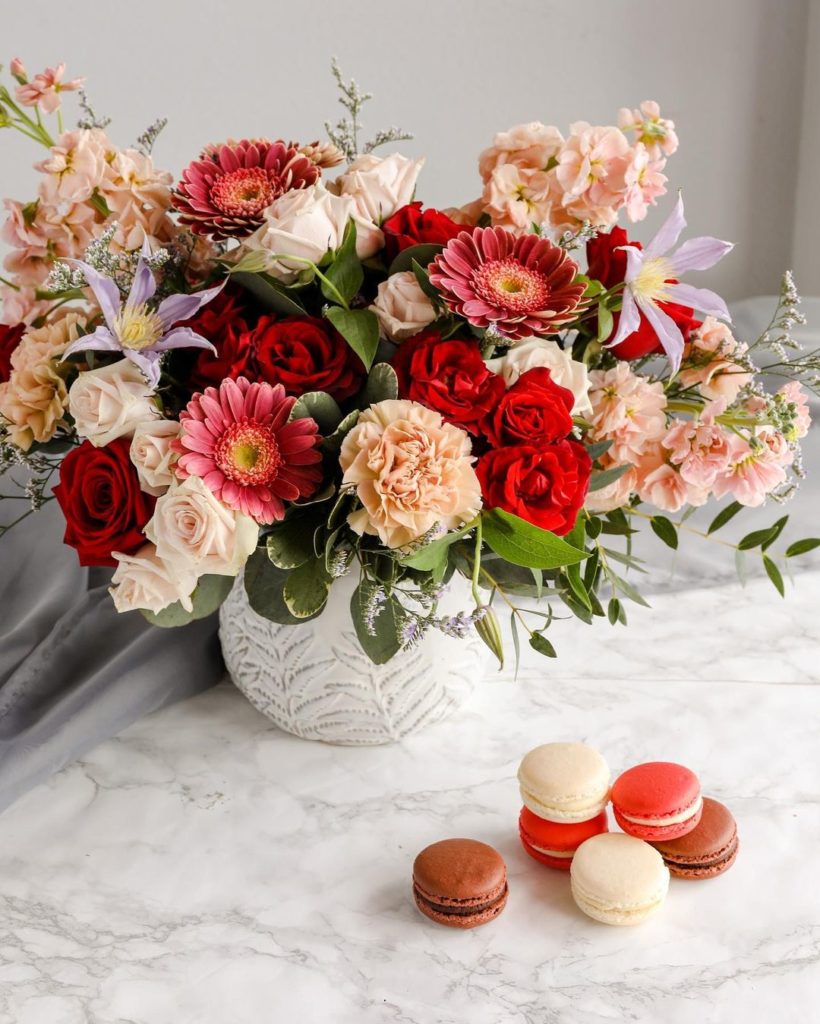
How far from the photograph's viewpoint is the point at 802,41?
202 centimetres

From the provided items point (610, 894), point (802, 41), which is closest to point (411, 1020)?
point (610, 894)

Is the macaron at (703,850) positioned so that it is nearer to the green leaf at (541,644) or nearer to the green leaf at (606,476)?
the green leaf at (541,644)

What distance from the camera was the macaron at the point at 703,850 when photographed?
2.84 ft

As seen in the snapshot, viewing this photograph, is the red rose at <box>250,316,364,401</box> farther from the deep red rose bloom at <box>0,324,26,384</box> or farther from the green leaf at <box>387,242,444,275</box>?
the deep red rose bloom at <box>0,324,26,384</box>

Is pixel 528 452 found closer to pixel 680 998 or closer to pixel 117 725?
pixel 680 998

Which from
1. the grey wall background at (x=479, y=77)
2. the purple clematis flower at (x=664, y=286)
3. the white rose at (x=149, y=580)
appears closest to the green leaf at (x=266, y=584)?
the white rose at (x=149, y=580)

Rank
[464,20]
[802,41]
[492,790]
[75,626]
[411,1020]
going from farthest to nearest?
[802,41]
[464,20]
[75,626]
[492,790]
[411,1020]

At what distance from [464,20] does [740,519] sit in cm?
97

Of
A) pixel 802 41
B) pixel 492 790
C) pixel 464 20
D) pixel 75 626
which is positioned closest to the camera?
pixel 492 790

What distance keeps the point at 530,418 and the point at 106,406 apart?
29 cm

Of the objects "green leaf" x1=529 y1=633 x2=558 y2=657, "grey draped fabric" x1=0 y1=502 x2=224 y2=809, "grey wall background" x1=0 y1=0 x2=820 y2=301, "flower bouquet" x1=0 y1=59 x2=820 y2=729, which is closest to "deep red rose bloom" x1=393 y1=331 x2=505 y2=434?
"flower bouquet" x1=0 y1=59 x2=820 y2=729

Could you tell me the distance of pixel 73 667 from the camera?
117 cm

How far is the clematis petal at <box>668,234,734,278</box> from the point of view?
0.86m

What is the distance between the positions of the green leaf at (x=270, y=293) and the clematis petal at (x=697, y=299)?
0.92 feet
